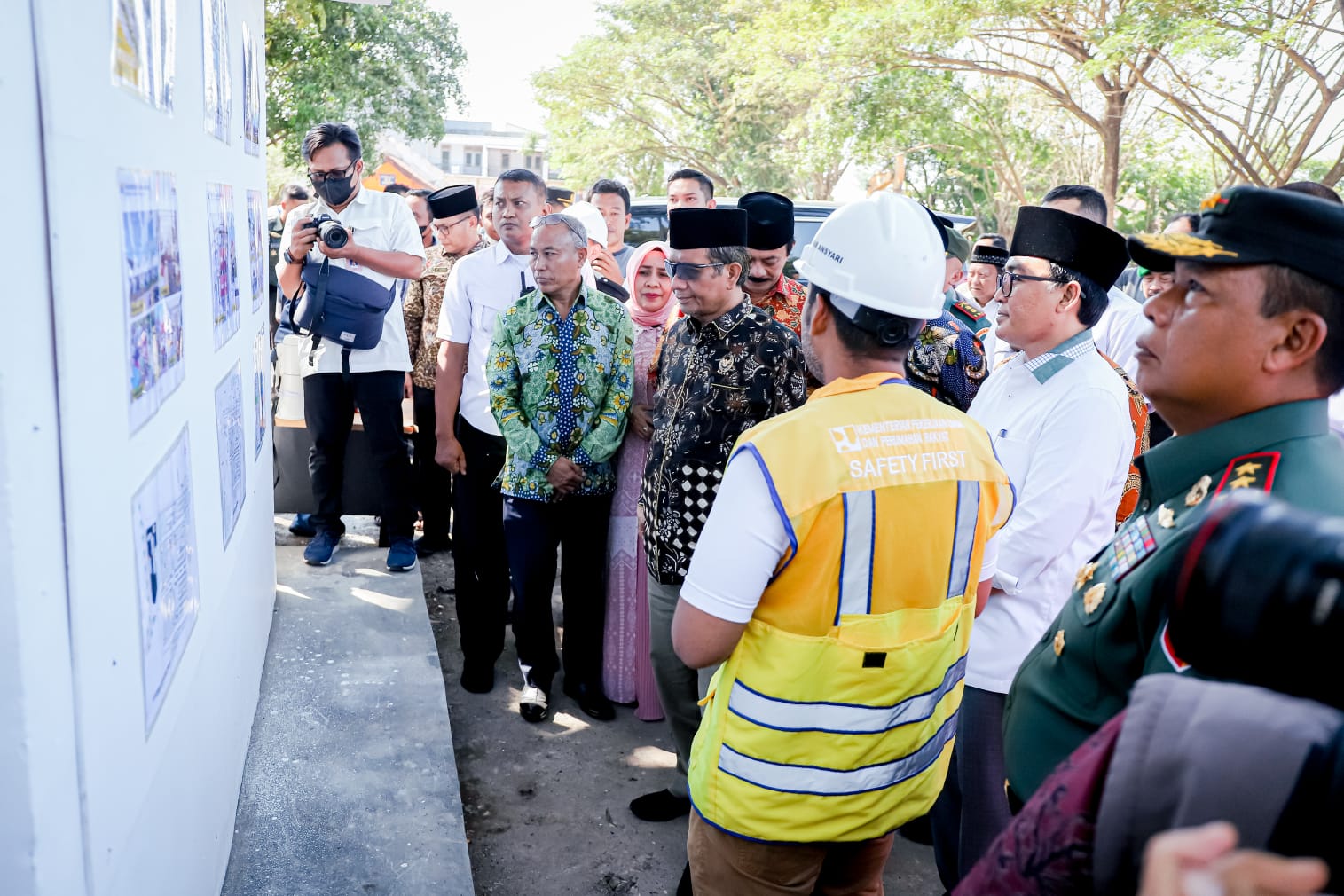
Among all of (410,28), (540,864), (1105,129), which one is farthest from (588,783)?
(410,28)

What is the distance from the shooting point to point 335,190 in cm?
443

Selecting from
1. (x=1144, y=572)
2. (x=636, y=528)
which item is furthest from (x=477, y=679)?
(x=1144, y=572)

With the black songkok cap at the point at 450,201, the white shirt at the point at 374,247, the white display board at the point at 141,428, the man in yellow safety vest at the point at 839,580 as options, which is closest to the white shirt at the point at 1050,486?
the man in yellow safety vest at the point at 839,580

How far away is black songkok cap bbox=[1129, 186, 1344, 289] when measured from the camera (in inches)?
50.3

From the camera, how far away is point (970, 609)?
2027mm

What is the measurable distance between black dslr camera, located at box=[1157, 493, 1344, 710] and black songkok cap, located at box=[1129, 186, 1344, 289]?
2.51 feet

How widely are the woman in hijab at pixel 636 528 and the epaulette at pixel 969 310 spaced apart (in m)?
1.28

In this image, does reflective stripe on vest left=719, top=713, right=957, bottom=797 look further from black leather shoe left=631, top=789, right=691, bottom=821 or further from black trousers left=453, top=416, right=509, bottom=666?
black trousers left=453, top=416, right=509, bottom=666

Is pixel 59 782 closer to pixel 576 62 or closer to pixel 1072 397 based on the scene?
pixel 1072 397

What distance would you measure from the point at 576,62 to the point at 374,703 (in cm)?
2566

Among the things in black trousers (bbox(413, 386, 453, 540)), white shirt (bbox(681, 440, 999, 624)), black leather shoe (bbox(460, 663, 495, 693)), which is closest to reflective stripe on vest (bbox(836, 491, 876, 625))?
white shirt (bbox(681, 440, 999, 624))

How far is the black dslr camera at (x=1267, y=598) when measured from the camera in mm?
614

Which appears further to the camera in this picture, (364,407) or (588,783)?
(364,407)

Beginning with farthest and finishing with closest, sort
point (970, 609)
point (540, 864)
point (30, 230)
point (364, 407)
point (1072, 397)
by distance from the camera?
point (364, 407) → point (540, 864) → point (1072, 397) → point (970, 609) → point (30, 230)
